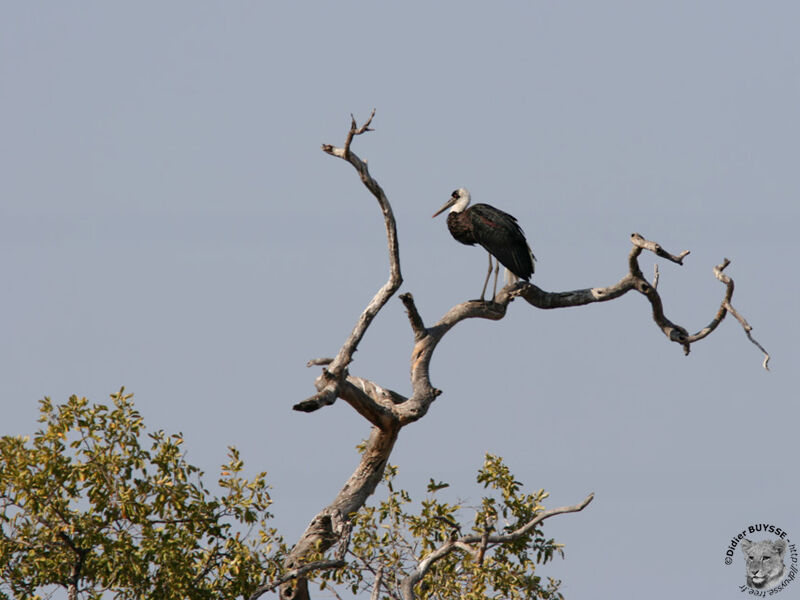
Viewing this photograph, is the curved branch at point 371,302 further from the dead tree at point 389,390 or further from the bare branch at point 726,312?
the bare branch at point 726,312

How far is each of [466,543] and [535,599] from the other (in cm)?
190

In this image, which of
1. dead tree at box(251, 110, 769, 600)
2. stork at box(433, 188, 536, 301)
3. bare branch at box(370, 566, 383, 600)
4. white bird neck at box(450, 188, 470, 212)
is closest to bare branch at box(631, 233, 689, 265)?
dead tree at box(251, 110, 769, 600)

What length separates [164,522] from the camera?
1342 cm

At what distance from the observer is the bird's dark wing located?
17.3 metres

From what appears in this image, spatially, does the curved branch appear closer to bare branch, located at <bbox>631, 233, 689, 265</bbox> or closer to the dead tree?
the dead tree

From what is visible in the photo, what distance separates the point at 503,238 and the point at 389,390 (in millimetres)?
3429

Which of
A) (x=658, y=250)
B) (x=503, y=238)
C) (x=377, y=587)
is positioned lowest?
(x=377, y=587)

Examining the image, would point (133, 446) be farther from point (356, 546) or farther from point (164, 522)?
point (356, 546)

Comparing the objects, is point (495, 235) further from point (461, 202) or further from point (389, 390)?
point (389, 390)

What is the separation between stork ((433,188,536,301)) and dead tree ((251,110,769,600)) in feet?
2.53

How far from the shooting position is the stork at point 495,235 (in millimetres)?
17289

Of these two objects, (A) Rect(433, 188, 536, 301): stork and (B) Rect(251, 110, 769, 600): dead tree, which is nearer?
(B) Rect(251, 110, 769, 600): dead tree

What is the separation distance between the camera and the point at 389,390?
591 inches

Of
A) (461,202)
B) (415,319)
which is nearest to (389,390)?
(415,319)
